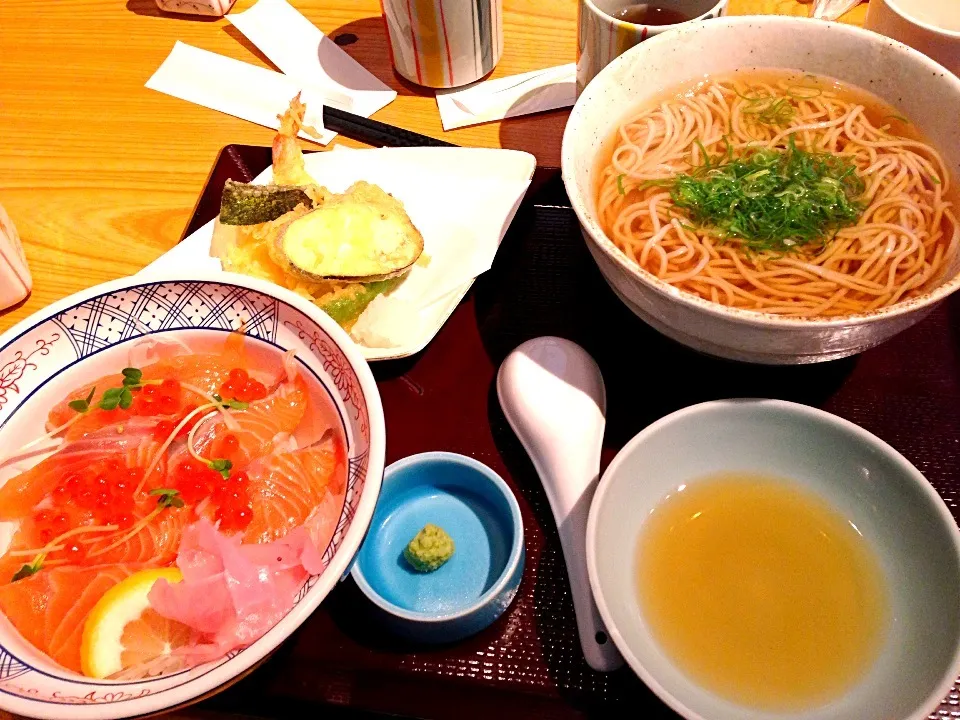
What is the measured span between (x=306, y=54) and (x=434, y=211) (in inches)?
29.8

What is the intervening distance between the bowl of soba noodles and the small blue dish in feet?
1.31

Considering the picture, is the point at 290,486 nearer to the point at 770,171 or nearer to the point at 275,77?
the point at 770,171

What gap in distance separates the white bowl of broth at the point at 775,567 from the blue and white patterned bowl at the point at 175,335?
335 mm

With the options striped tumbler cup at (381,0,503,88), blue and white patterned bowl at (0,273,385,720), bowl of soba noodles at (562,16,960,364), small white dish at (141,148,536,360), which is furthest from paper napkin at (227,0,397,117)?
blue and white patterned bowl at (0,273,385,720)

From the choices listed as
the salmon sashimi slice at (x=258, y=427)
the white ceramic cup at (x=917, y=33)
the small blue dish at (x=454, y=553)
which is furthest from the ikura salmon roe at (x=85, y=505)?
the white ceramic cup at (x=917, y=33)

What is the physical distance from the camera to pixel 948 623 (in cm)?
87

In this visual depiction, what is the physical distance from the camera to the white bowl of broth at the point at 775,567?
88 centimetres

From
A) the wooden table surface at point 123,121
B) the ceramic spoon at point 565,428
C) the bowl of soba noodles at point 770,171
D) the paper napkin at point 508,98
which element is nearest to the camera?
the ceramic spoon at point 565,428

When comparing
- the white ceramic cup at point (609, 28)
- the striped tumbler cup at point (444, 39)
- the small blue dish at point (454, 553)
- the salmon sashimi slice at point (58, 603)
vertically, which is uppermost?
the white ceramic cup at point (609, 28)

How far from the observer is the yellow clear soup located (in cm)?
91

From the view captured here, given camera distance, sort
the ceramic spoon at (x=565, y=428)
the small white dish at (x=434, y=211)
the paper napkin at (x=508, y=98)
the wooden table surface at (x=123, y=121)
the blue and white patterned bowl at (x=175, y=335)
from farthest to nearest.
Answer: the paper napkin at (x=508, y=98)
the wooden table surface at (x=123, y=121)
the small white dish at (x=434, y=211)
the ceramic spoon at (x=565, y=428)
the blue and white patterned bowl at (x=175, y=335)

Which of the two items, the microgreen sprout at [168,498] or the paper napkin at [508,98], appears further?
the paper napkin at [508,98]

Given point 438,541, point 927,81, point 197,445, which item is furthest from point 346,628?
point 927,81

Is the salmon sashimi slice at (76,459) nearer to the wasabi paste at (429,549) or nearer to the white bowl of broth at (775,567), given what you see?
the wasabi paste at (429,549)
